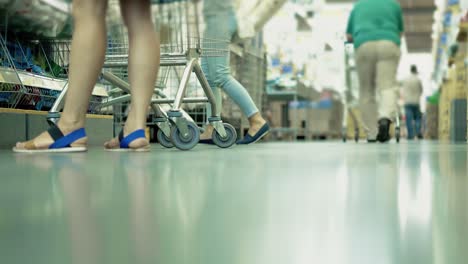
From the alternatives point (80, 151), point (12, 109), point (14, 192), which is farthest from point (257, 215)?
point (12, 109)

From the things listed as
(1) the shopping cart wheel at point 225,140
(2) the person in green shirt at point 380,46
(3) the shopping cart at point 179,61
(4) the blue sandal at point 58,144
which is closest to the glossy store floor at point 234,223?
(4) the blue sandal at point 58,144

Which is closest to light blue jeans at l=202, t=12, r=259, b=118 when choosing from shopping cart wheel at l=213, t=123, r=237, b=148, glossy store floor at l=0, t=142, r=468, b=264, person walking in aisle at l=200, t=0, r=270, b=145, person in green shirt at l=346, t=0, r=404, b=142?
person walking in aisle at l=200, t=0, r=270, b=145

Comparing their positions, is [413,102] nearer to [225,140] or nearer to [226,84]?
[226,84]

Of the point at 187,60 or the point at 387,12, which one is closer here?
the point at 187,60

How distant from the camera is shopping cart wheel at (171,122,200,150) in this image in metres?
2.05

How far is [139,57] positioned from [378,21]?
2973 millimetres

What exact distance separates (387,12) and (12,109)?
2982 millimetres

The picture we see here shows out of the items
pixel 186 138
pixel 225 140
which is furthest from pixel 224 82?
pixel 186 138

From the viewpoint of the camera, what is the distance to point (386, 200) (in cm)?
61

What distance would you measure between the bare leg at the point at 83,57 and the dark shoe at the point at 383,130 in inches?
122

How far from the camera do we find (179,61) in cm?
232

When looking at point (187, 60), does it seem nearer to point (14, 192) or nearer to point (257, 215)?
point (14, 192)

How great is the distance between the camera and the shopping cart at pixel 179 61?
6.50 ft

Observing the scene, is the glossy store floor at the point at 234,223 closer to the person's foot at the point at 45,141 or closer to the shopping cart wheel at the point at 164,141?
the person's foot at the point at 45,141
